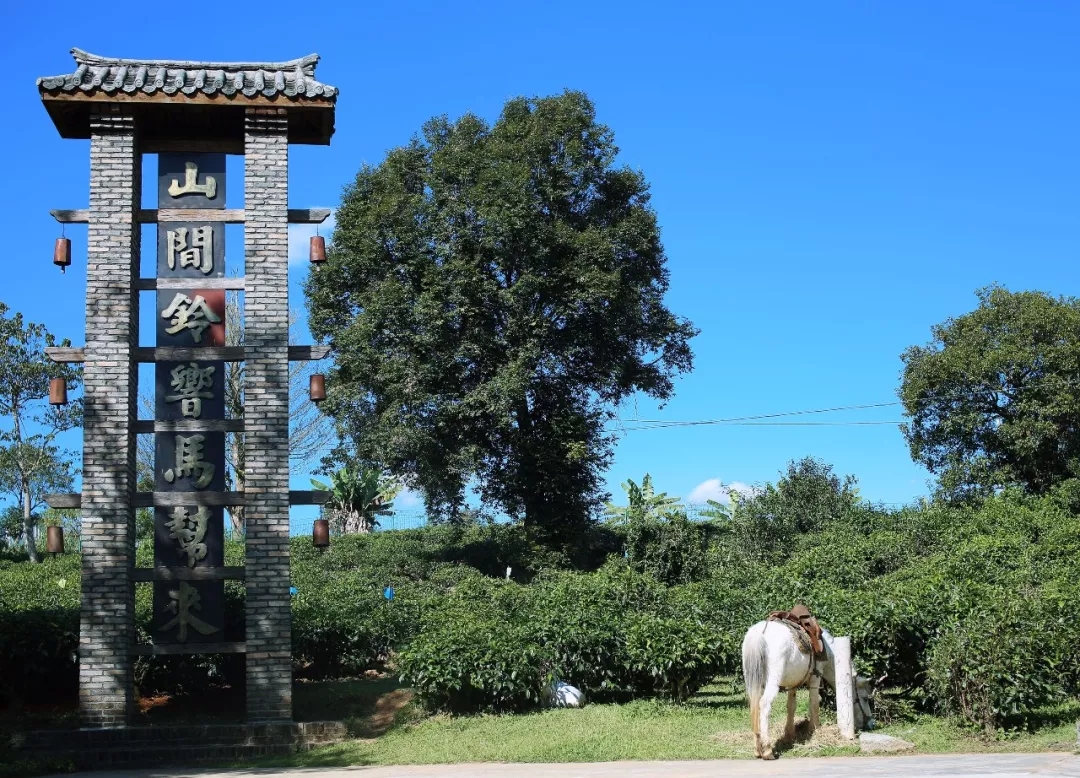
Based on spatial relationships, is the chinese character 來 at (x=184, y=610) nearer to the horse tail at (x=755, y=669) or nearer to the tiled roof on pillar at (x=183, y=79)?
the tiled roof on pillar at (x=183, y=79)

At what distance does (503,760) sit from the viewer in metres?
10.6

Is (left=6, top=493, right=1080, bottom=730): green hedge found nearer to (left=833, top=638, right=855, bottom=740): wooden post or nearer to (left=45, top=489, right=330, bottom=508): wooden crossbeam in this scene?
(left=833, top=638, right=855, bottom=740): wooden post

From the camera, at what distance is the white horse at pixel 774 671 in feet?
33.0

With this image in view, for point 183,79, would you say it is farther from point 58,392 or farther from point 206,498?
point 206,498

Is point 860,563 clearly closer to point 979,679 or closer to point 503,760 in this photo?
point 979,679

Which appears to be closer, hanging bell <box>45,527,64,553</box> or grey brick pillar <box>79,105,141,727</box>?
grey brick pillar <box>79,105,141,727</box>

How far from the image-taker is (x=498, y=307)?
25.7 m

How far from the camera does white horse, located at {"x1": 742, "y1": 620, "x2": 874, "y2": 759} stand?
33.0ft

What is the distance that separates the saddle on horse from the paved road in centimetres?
106

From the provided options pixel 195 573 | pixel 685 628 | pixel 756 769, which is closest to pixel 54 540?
pixel 195 573

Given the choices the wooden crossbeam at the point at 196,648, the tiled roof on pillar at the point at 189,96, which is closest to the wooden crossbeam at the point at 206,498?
the wooden crossbeam at the point at 196,648

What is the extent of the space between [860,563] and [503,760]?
9.73m

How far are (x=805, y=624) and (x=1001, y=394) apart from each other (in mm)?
15252

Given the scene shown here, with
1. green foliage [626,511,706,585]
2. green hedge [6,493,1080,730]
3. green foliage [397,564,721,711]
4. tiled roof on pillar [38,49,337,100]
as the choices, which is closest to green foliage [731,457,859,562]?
green foliage [626,511,706,585]
